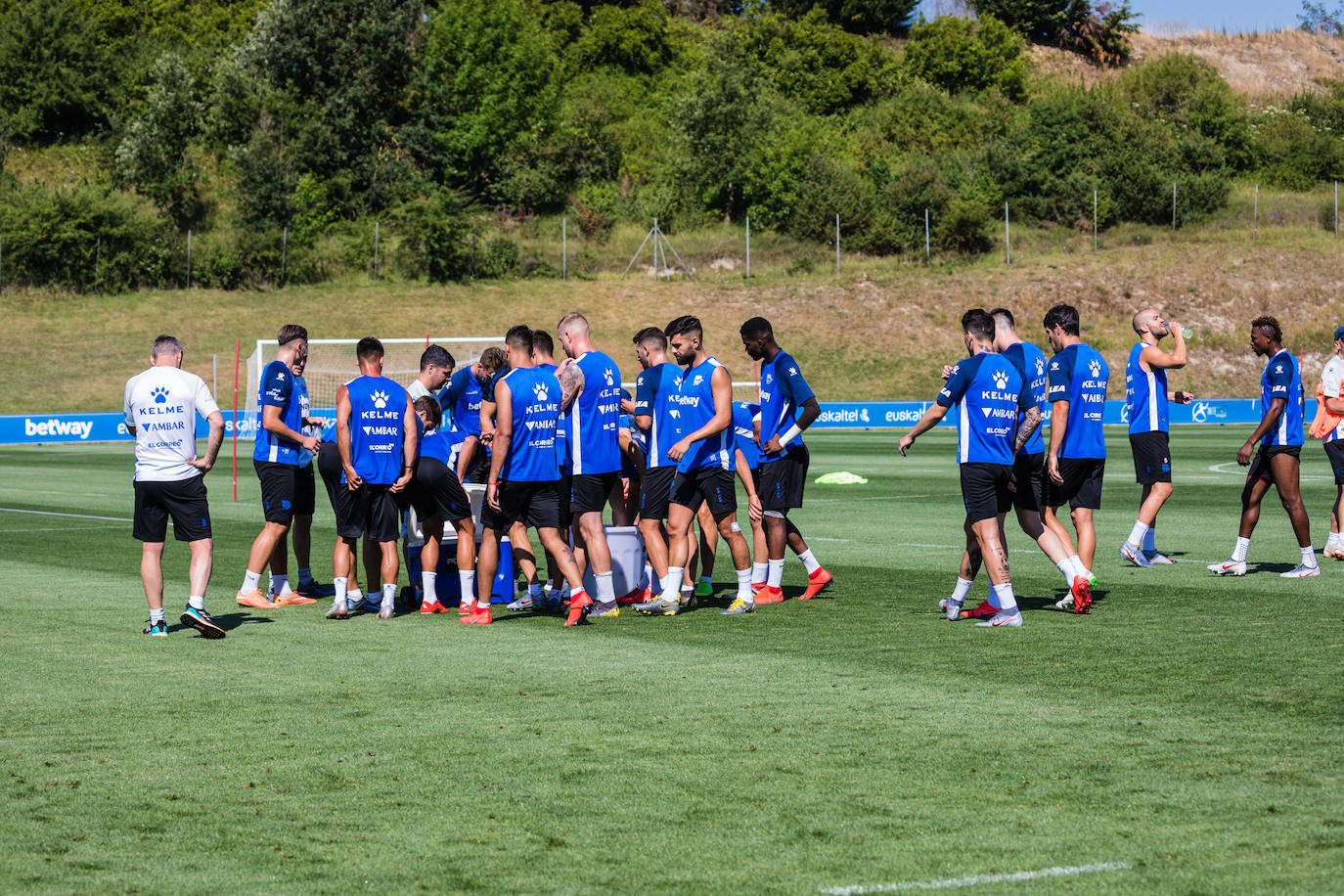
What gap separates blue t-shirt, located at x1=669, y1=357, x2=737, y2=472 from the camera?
10250 mm

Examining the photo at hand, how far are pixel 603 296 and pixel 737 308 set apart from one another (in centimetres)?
543

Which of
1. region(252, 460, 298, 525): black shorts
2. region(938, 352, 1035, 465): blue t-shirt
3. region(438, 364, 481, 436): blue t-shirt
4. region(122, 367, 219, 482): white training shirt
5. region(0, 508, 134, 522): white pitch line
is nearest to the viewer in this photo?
region(122, 367, 219, 482): white training shirt

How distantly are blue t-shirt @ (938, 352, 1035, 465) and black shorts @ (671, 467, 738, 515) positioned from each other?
1.72 m

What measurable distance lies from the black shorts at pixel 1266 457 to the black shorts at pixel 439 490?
21.1 ft

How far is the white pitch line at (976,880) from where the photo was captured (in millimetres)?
4340

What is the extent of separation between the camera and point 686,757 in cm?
603

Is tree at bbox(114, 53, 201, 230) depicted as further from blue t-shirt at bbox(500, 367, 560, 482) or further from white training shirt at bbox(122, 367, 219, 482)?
blue t-shirt at bbox(500, 367, 560, 482)

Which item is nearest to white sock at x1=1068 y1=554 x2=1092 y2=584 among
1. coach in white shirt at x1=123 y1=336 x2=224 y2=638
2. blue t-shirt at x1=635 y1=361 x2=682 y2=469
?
blue t-shirt at x1=635 y1=361 x2=682 y2=469

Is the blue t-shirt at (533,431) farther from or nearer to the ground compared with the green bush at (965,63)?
nearer to the ground

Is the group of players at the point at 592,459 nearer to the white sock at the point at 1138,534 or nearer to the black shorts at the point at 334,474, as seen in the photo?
the black shorts at the point at 334,474

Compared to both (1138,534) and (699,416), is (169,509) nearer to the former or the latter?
(699,416)

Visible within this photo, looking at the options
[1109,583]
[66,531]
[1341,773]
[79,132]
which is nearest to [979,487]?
[1109,583]

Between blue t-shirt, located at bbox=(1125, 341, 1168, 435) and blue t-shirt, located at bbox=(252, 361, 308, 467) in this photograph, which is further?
blue t-shirt, located at bbox=(1125, 341, 1168, 435)

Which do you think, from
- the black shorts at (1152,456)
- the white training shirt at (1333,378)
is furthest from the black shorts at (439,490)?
the white training shirt at (1333,378)
